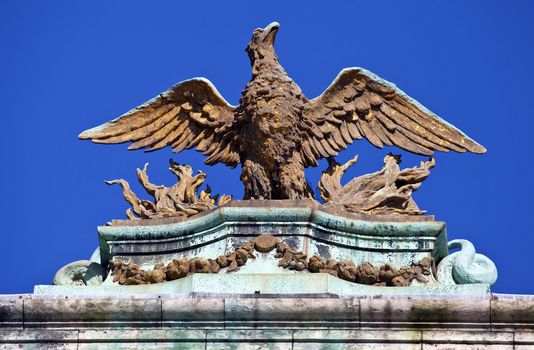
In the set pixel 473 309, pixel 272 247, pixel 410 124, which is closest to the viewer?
pixel 473 309

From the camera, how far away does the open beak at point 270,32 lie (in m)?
40.9

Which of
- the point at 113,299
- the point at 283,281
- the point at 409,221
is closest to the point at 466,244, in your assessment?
the point at 409,221

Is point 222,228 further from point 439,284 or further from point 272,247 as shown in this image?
point 439,284

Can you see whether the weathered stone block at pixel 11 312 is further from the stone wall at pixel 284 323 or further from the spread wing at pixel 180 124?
the spread wing at pixel 180 124

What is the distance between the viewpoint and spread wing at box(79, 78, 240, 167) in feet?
134

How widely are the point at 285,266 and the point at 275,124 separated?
9.77 feet

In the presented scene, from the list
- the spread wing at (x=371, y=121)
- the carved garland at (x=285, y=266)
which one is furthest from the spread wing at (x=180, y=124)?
the carved garland at (x=285, y=266)

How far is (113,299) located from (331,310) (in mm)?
2900

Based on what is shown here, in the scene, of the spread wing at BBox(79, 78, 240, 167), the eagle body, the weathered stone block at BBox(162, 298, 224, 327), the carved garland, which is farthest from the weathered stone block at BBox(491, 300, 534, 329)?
the spread wing at BBox(79, 78, 240, 167)

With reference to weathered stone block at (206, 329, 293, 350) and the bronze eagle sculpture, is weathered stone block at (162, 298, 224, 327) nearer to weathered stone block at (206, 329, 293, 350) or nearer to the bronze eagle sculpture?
weathered stone block at (206, 329, 293, 350)

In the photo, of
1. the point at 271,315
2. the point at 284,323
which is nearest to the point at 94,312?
the point at 271,315

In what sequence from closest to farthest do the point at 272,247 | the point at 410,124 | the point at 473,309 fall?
the point at 473,309 → the point at 272,247 → the point at 410,124

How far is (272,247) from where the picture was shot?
124 feet

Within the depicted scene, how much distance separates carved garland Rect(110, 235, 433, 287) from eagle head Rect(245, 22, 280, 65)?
375cm
